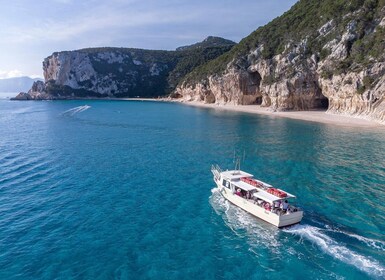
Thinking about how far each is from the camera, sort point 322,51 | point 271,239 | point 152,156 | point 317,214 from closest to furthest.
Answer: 1. point 271,239
2. point 317,214
3. point 152,156
4. point 322,51

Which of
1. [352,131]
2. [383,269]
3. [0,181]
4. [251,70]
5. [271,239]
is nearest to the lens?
[383,269]

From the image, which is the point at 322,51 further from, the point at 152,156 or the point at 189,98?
the point at 189,98

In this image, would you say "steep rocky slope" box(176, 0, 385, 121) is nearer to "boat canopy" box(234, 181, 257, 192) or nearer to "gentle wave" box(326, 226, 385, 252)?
"boat canopy" box(234, 181, 257, 192)

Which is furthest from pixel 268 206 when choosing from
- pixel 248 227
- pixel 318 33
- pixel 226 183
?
pixel 318 33

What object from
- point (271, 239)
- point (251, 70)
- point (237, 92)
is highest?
point (251, 70)

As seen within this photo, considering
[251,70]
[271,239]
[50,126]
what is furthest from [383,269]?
[251,70]

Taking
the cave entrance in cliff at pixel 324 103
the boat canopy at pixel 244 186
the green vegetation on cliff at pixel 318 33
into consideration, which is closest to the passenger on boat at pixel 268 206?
the boat canopy at pixel 244 186

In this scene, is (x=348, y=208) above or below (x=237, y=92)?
below
